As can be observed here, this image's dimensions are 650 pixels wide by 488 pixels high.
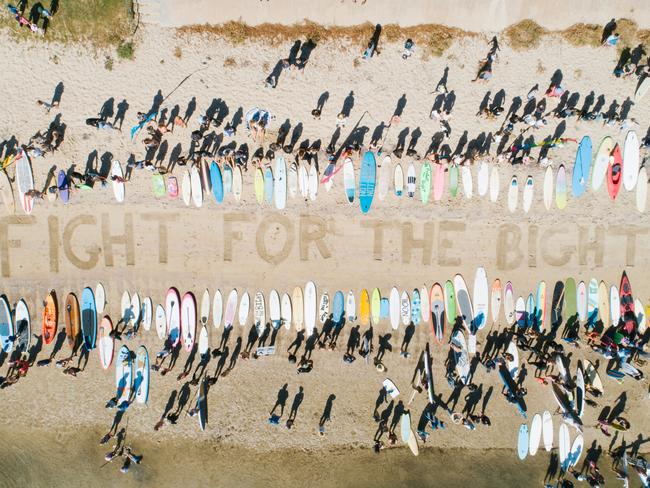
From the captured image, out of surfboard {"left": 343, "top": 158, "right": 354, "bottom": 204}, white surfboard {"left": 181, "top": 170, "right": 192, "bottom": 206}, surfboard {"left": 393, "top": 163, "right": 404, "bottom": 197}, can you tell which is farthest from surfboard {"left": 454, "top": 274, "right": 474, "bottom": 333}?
white surfboard {"left": 181, "top": 170, "right": 192, "bottom": 206}

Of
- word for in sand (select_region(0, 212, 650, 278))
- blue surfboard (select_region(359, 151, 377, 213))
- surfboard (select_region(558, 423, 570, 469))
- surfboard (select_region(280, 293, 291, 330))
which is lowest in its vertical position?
surfboard (select_region(558, 423, 570, 469))

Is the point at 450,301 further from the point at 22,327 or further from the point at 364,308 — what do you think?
the point at 22,327

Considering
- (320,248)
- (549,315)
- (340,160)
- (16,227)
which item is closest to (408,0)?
(340,160)

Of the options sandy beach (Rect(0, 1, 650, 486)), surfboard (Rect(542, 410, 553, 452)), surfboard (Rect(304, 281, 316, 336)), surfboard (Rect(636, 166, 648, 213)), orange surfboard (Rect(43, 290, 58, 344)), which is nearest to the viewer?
sandy beach (Rect(0, 1, 650, 486))

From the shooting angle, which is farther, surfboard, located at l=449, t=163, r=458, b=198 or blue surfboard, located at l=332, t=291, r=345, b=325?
blue surfboard, located at l=332, t=291, r=345, b=325

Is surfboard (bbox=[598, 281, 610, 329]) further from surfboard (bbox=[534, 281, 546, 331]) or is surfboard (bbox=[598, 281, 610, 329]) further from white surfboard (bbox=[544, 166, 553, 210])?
white surfboard (bbox=[544, 166, 553, 210])

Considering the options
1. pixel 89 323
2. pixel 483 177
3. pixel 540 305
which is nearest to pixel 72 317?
pixel 89 323
